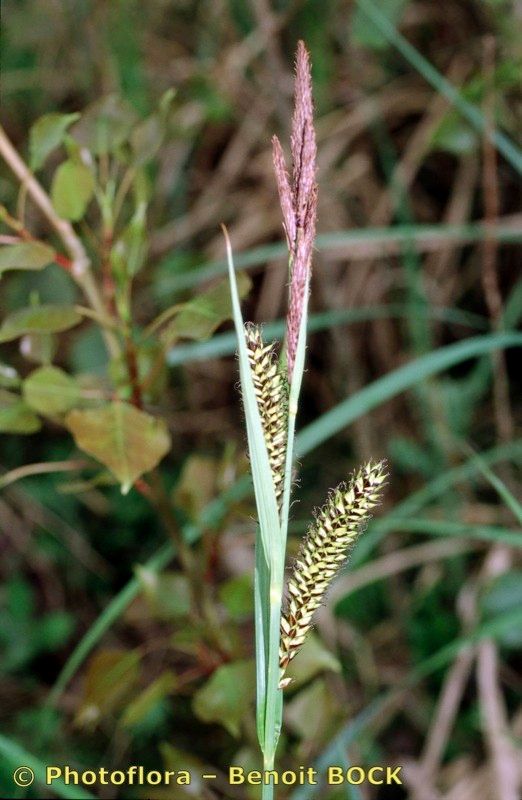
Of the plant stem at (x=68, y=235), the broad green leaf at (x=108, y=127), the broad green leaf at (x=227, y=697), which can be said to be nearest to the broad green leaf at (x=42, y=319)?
the plant stem at (x=68, y=235)

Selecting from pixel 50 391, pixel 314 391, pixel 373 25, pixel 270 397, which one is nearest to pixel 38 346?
pixel 50 391

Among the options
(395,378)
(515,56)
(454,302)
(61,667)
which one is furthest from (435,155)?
(61,667)

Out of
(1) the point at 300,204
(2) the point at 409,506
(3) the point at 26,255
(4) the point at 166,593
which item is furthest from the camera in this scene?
(2) the point at 409,506

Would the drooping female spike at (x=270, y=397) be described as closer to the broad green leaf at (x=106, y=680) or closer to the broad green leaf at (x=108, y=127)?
the broad green leaf at (x=108, y=127)

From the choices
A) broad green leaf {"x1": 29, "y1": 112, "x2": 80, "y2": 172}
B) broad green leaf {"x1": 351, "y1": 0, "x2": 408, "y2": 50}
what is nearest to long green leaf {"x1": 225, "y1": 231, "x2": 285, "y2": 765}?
broad green leaf {"x1": 29, "y1": 112, "x2": 80, "y2": 172}

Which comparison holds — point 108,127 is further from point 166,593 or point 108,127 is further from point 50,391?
point 166,593

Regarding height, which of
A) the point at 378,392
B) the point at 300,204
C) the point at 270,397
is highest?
the point at 300,204
